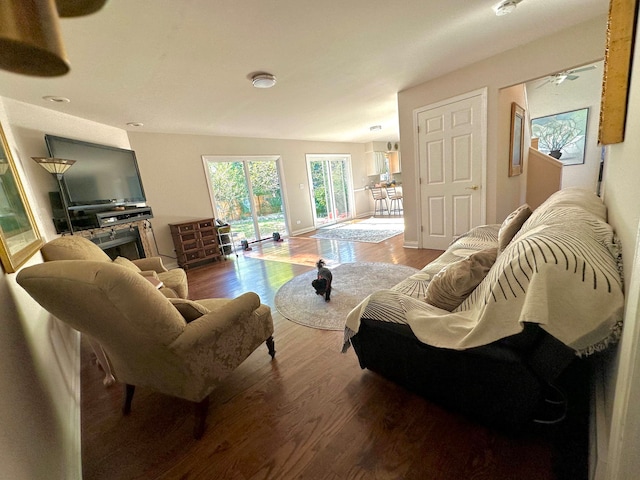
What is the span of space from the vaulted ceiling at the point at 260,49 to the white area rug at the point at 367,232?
8.36 ft

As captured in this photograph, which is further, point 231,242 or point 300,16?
point 231,242

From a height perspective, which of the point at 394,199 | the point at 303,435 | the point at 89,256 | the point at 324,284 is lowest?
the point at 303,435

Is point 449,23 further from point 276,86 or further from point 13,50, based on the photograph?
point 13,50

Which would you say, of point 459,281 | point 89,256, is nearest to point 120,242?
point 89,256

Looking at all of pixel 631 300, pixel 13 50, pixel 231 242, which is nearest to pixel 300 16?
pixel 13 50

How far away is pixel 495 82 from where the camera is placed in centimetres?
292

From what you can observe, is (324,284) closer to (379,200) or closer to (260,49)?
(260,49)

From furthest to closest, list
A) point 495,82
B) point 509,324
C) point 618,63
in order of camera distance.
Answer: point 495,82 < point 618,63 < point 509,324

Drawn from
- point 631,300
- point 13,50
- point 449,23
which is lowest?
point 631,300

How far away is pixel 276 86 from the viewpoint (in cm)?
298

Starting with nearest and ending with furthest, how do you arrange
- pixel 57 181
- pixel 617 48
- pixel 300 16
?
pixel 617 48 → pixel 300 16 → pixel 57 181

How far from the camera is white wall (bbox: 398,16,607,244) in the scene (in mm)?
2408

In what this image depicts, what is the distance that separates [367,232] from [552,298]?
16.2 feet

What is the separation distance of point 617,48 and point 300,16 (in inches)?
69.0
